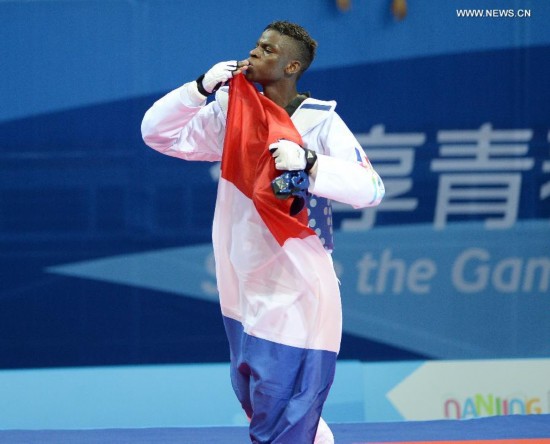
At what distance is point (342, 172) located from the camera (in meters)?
2.57

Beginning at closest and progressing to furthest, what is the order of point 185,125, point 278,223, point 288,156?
1. point 288,156
2. point 278,223
3. point 185,125

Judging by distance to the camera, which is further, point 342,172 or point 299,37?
point 299,37

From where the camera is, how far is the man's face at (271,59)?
276 cm

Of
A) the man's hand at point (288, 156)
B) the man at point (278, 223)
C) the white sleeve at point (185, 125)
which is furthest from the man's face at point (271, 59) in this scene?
the man's hand at point (288, 156)

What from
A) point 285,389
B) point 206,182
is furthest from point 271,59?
point 206,182

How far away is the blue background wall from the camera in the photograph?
433 cm

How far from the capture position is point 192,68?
4.34 m

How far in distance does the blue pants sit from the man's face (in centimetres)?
71

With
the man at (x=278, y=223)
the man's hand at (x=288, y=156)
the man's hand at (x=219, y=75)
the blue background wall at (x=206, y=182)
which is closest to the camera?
the man's hand at (x=288, y=156)

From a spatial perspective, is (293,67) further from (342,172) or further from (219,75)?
(342,172)

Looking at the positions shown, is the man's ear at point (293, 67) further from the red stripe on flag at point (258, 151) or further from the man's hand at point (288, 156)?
the man's hand at point (288, 156)

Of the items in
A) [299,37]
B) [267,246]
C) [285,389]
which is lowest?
[285,389]

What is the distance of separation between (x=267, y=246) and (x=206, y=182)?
175 cm

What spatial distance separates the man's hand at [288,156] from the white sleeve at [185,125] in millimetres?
347
